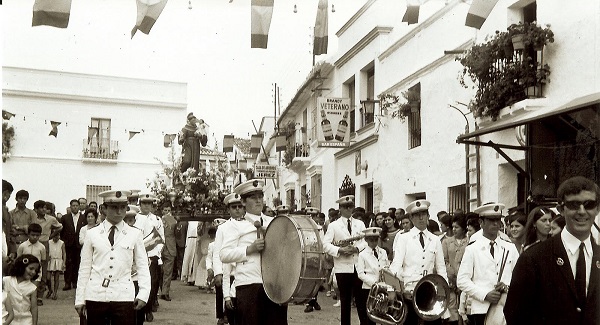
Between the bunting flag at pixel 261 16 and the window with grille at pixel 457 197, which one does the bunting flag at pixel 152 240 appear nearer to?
the bunting flag at pixel 261 16

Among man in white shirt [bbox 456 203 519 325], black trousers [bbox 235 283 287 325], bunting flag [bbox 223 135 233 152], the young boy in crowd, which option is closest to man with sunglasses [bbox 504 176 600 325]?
man in white shirt [bbox 456 203 519 325]

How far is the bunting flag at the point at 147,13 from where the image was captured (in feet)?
28.1

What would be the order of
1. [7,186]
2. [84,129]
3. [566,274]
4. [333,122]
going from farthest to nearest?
[84,129], [333,122], [7,186], [566,274]

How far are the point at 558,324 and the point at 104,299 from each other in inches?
167

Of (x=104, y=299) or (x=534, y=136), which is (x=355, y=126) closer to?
(x=534, y=136)

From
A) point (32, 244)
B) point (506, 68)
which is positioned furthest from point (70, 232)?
point (506, 68)

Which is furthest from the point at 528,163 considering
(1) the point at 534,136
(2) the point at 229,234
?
(2) the point at 229,234

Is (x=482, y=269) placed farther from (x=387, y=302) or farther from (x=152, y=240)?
(x=152, y=240)

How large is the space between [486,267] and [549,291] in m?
3.31

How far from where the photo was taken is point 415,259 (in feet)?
33.8

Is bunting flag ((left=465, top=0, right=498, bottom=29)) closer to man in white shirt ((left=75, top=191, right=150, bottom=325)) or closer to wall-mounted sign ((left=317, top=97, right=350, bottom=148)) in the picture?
man in white shirt ((left=75, top=191, right=150, bottom=325))

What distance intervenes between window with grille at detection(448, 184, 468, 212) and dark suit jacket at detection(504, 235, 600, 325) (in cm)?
1159

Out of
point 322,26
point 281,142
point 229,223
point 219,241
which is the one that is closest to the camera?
point 229,223

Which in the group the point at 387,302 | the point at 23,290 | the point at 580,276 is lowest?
the point at 387,302
